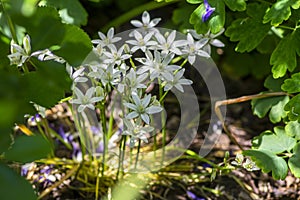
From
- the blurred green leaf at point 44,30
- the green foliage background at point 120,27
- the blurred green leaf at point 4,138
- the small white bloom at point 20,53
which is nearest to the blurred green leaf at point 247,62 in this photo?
the green foliage background at point 120,27

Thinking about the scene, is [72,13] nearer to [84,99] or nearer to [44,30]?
[84,99]

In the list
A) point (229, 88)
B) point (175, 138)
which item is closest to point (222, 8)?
point (175, 138)

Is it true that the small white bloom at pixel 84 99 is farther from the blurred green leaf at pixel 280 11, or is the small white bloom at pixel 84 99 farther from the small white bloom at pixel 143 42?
the blurred green leaf at pixel 280 11

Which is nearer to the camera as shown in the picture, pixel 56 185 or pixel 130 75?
pixel 130 75

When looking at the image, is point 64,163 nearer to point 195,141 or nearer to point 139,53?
point 195,141

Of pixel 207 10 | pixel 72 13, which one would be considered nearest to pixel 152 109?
pixel 207 10
